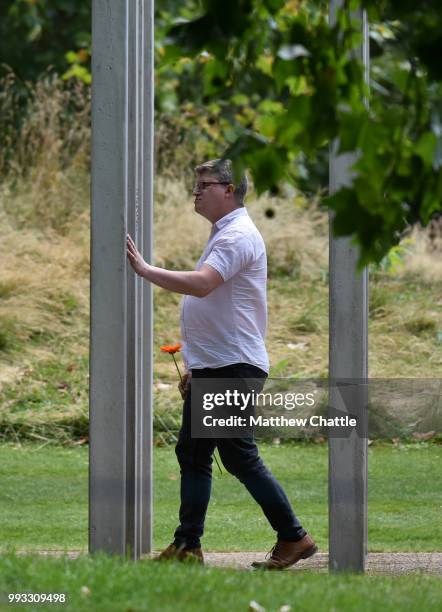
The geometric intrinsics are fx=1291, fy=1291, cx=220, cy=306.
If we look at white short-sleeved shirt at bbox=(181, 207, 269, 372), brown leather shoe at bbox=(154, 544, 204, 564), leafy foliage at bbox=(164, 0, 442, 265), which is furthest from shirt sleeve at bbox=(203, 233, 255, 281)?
leafy foliage at bbox=(164, 0, 442, 265)

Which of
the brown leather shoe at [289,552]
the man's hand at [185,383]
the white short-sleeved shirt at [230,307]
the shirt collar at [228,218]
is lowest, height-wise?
the brown leather shoe at [289,552]

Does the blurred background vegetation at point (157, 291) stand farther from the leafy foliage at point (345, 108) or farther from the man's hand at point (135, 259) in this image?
the leafy foliage at point (345, 108)

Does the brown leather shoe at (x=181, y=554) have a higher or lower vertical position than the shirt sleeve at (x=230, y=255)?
lower

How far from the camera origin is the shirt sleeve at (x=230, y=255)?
5.27 m

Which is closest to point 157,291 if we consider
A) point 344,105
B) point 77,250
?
point 77,250

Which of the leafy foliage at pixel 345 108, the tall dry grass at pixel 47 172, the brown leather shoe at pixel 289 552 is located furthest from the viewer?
the tall dry grass at pixel 47 172

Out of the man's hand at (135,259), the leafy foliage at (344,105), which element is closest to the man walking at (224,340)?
the man's hand at (135,259)

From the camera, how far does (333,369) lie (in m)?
5.17

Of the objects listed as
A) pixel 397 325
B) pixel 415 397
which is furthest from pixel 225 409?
pixel 397 325

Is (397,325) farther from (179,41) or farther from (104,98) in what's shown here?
(179,41)

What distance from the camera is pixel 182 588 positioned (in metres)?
4.28

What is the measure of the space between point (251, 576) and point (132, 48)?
87.7 inches

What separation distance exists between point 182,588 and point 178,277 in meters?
1.39

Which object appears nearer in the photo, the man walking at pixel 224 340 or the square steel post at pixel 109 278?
the square steel post at pixel 109 278
